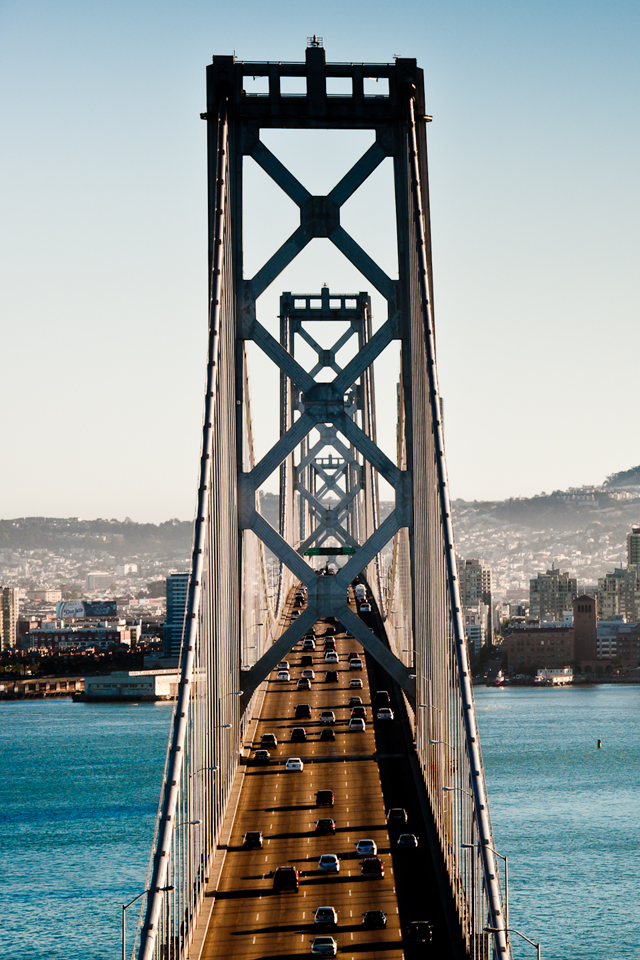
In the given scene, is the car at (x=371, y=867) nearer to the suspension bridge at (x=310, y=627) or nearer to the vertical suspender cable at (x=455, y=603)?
the suspension bridge at (x=310, y=627)

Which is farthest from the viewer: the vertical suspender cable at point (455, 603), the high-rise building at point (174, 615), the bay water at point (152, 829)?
the high-rise building at point (174, 615)

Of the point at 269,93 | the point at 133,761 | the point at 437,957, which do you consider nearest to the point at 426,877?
the point at 437,957

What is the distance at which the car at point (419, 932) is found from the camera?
1166cm

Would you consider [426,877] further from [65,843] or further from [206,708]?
[65,843]

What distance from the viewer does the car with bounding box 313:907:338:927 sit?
1261 centimetres

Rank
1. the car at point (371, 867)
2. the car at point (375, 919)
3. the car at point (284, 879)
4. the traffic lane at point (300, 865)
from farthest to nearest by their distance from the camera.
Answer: the car at point (371, 867), the car at point (284, 879), the car at point (375, 919), the traffic lane at point (300, 865)

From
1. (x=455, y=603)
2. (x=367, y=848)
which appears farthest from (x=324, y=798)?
(x=455, y=603)

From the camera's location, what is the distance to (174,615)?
535ft

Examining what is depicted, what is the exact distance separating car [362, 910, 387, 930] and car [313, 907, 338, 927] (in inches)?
10.5

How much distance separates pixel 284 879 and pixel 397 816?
177cm

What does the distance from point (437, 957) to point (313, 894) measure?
8.82ft

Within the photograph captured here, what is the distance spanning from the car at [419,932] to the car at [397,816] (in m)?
2.61

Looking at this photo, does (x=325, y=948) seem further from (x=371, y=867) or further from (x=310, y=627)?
(x=310, y=627)

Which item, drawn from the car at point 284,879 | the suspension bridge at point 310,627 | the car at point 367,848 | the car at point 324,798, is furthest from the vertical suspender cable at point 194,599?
the car at point 324,798
